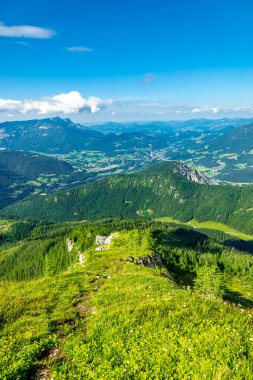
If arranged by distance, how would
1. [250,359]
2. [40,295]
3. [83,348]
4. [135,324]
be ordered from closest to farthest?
[250,359] → [83,348] → [135,324] → [40,295]

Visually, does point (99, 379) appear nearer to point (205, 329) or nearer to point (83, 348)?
point (83, 348)

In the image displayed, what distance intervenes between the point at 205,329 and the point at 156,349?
12.4ft

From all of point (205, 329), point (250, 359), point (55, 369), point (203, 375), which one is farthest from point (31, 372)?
point (250, 359)

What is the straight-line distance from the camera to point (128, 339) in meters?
17.2

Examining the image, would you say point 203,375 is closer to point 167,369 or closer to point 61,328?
point 167,369

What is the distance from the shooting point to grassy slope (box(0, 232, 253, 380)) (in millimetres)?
14047

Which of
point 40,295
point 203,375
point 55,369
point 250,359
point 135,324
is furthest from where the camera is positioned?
point 40,295

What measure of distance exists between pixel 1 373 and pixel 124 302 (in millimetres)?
12621

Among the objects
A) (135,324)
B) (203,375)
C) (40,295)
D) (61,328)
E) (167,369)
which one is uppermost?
(203,375)

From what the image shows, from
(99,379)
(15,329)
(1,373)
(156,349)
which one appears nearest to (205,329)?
(156,349)

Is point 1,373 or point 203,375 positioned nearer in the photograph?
point 203,375

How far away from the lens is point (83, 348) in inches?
658

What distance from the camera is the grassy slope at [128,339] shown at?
46.1ft

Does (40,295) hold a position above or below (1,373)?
below
